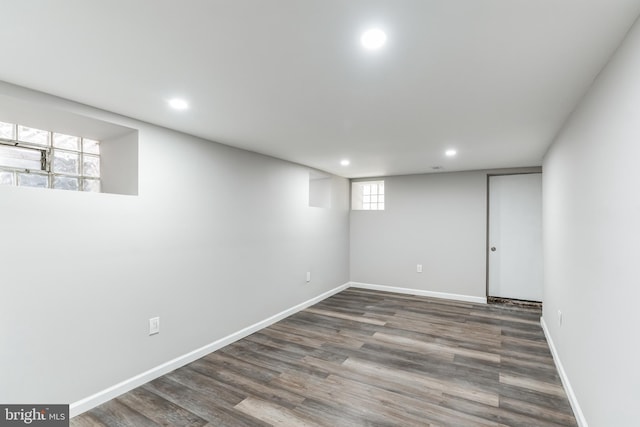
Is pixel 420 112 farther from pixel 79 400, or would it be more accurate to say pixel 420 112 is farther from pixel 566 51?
pixel 79 400

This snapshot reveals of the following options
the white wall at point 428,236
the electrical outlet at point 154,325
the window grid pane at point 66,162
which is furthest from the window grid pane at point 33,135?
the white wall at point 428,236

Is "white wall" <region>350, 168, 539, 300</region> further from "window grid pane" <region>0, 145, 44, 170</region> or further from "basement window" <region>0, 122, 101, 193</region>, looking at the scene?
"window grid pane" <region>0, 145, 44, 170</region>

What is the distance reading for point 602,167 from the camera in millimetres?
1717

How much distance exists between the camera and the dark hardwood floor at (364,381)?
2.17m

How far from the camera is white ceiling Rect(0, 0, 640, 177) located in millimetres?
1245

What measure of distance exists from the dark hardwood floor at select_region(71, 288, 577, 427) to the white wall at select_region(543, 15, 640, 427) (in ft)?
1.49

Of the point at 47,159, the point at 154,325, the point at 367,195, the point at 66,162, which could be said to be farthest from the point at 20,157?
the point at 367,195

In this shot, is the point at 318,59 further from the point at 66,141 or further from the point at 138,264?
the point at 66,141

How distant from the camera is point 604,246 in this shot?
5.47 ft

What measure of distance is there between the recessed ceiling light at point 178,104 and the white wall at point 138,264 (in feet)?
1.71

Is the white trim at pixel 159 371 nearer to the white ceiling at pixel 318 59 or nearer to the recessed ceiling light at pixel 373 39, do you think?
the white ceiling at pixel 318 59

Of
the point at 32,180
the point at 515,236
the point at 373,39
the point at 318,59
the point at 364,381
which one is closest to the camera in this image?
the point at 373,39

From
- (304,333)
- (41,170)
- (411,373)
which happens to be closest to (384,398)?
(411,373)

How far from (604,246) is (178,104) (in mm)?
2776
